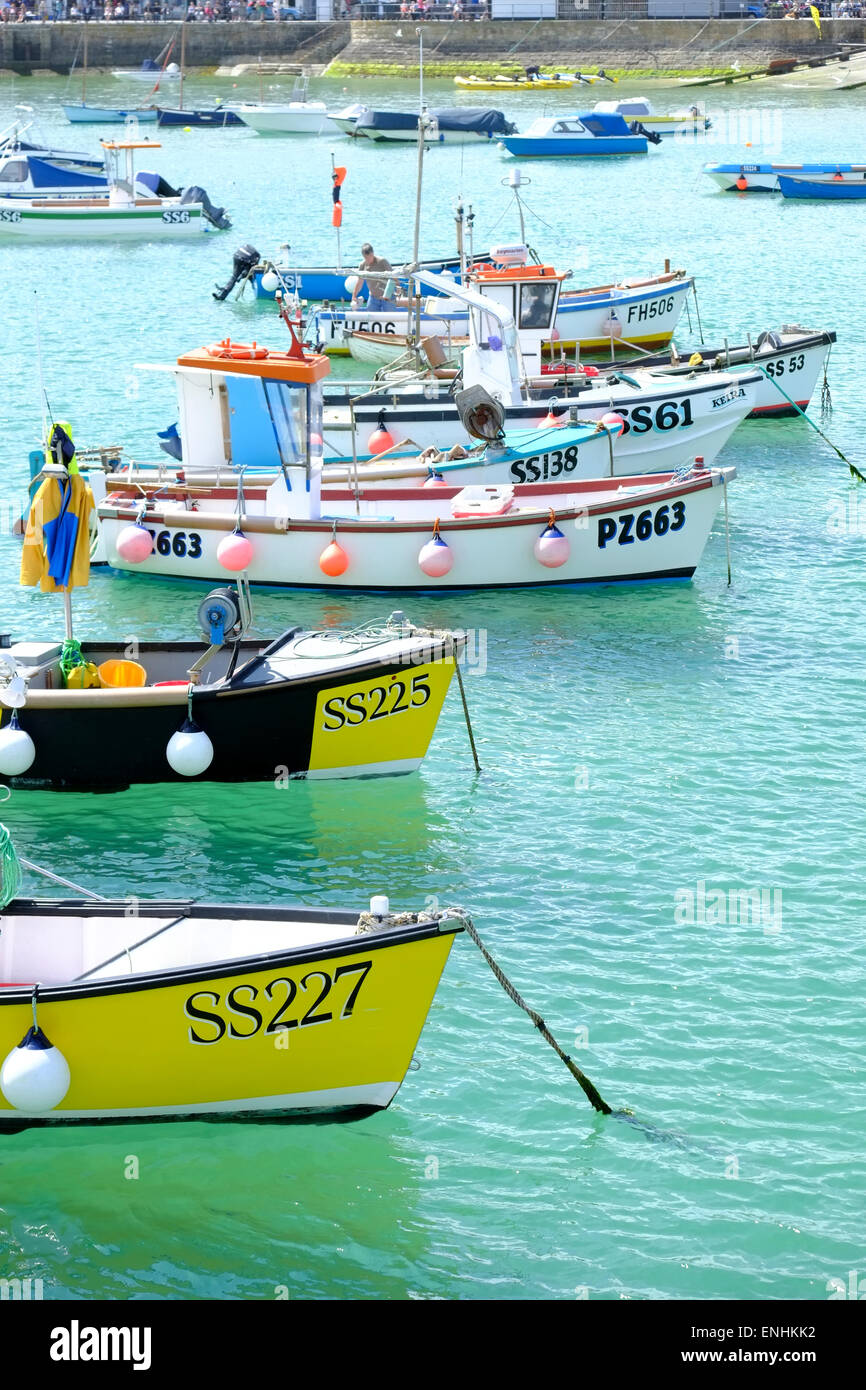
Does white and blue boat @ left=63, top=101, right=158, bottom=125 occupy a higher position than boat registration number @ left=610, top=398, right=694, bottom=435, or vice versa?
white and blue boat @ left=63, top=101, right=158, bottom=125

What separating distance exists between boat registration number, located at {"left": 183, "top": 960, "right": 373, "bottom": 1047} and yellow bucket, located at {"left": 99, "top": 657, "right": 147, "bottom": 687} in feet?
17.4

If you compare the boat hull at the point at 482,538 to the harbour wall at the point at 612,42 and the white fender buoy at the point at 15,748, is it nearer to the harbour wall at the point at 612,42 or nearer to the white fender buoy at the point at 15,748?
the white fender buoy at the point at 15,748

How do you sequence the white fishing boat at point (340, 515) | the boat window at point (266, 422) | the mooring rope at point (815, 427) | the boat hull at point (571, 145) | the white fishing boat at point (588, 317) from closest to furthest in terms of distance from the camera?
the boat window at point (266, 422)
the white fishing boat at point (340, 515)
the mooring rope at point (815, 427)
the white fishing boat at point (588, 317)
the boat hull at point (571, 145)

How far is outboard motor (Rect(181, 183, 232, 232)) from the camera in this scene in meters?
44.6

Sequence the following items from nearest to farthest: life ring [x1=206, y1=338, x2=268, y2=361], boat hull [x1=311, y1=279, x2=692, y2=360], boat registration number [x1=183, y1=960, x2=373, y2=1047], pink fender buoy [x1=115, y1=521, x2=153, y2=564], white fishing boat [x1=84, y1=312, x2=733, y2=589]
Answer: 1. boat registration number [x1=183, y1=960, x2=373, y2=1047]
2. life ring [x1=206, y1=338, x2=268, y2=361]
3. white fishing boat [x1=84, y1=312, x2=733, y2=589]
4. pink fender buoy [x1=115, y1=521, x2=153, y2=564]
5. boat hull [x1=311, y1=279, x2=692, y2=360]

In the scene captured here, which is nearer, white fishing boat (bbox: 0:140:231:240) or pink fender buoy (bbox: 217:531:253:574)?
pink fender buoy (bbox: 217:531:253:574)

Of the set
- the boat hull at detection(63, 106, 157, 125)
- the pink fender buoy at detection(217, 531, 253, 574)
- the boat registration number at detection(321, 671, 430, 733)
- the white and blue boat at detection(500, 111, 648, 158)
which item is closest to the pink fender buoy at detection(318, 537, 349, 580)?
the pink fender buoy at detection(217, 531, 253, 574)

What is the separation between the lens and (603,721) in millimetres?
15094

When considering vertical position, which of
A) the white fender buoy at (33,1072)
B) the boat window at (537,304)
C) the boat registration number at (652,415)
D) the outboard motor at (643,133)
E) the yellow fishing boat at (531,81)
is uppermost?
the yellow fishing boat at (531,81)

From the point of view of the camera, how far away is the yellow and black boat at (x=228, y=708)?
13.0 metres

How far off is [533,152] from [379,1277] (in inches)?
2300

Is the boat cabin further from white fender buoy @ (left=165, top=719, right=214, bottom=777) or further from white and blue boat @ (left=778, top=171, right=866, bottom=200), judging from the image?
white and blue boat @ (left=778, top=171, right=866, bottom=200)

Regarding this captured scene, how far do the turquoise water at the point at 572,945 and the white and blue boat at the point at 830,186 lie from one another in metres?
27.1

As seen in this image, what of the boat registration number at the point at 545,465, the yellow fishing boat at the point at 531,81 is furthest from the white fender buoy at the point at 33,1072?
the yellow fishing boat at the point at 531,81
